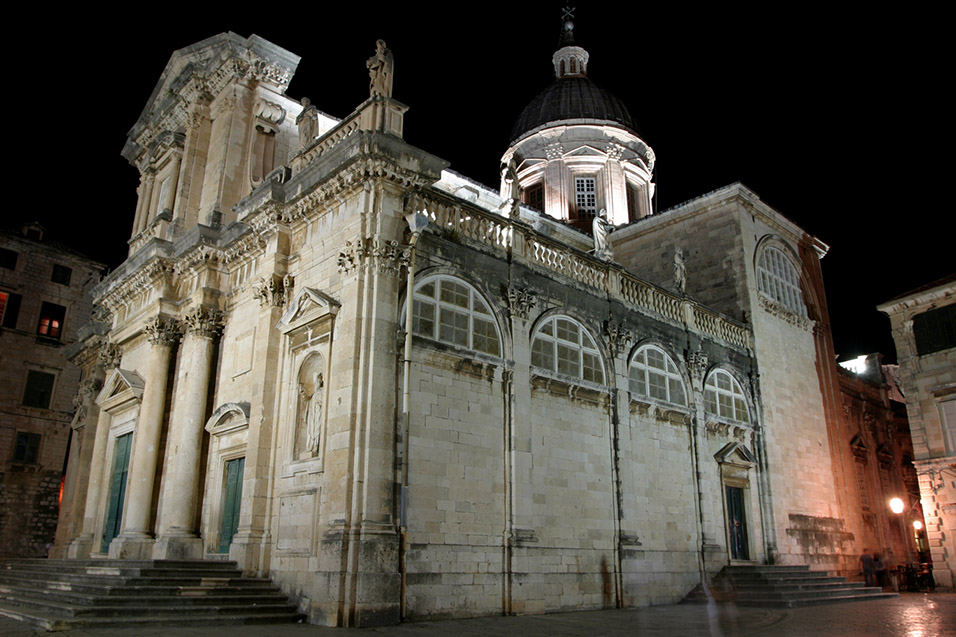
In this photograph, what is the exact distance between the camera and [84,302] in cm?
3722

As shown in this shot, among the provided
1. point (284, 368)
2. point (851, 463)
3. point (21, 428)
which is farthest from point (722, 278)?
point (21, 428)

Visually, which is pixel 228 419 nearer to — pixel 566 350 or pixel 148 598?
pixel 148 598

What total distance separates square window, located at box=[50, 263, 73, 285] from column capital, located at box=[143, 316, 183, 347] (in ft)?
70.9

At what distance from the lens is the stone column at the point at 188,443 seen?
1627 centimetres

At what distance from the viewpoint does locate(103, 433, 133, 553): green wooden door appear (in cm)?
1966

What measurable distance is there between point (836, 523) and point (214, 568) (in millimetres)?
20050

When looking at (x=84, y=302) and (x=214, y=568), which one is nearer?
(x=214, y=568)

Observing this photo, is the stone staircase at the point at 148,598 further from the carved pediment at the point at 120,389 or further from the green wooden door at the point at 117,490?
the carved pediment at the point at 120,389

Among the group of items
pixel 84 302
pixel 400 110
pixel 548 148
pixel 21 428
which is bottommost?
pixel 21 428

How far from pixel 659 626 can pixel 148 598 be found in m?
8.50

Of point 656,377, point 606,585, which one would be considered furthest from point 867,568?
point 606,585

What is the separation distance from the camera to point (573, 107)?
37.3 metres

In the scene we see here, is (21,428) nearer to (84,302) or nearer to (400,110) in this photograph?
(84,302)

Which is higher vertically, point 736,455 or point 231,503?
point 736,455
